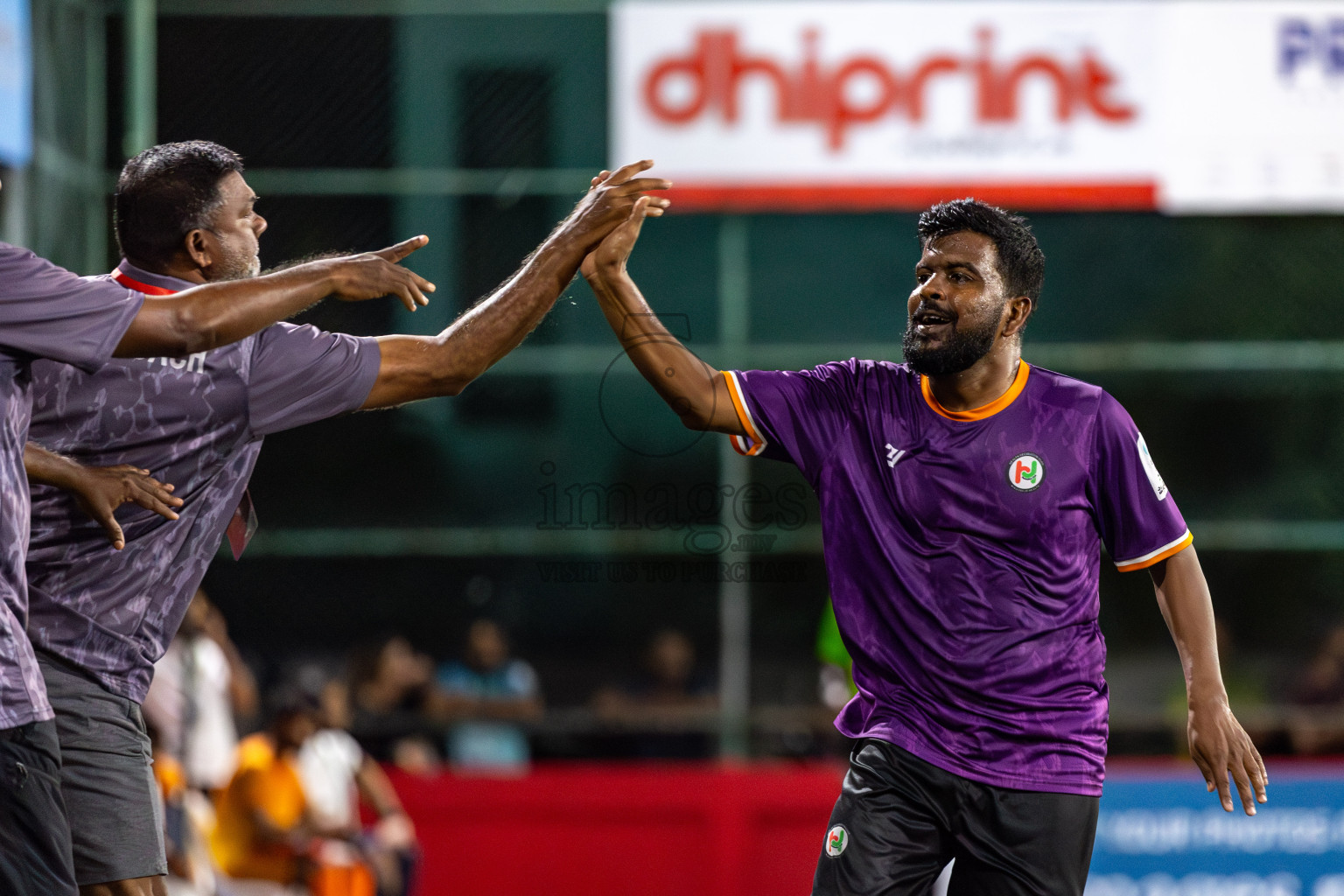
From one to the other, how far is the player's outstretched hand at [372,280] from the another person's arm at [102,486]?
0.62 metres

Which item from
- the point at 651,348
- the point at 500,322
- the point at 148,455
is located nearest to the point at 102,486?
the point at 148,455

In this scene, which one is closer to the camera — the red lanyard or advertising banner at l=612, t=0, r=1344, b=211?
the red lanyard

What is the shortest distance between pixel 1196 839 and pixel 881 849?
5.53m

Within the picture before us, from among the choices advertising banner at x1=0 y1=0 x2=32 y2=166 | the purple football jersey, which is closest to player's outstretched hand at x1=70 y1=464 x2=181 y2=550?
the purple football jersey

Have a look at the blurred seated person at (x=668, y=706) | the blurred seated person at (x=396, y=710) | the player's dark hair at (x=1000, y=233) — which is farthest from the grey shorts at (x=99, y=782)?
the blurred seated person at (x=668, y=706)

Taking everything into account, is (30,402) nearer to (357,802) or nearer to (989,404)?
(989,404)

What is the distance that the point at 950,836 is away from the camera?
3.89 metres

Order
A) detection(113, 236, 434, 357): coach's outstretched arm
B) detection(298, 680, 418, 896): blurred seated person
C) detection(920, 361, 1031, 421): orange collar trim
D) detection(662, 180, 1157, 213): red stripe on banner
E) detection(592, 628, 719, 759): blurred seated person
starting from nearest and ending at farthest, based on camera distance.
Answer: detection(113, 236, 434, 357): coach's outstretched arm
detection(920, 361, 1031, 421): orange collar trim
detection(298, 680, 418, 896): blurred seated person
detection(592, 628, 719, 759): blurred seated person
detection(662, 180, 1157, 213): red stripe on banner

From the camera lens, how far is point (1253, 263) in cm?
1116

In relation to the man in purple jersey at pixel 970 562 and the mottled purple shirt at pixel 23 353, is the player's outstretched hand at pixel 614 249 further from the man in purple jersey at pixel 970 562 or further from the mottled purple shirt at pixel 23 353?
the mottled purple shirt at pixel 23 353

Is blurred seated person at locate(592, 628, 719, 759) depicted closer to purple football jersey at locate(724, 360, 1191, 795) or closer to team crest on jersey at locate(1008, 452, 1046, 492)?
purple football jersey at locate(724, 360, 1191, 795)

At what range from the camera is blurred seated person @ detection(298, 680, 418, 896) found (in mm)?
8273

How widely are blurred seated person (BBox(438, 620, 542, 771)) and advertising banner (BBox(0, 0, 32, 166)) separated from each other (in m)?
4.13

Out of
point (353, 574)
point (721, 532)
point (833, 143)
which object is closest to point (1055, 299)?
point (833, 143)
